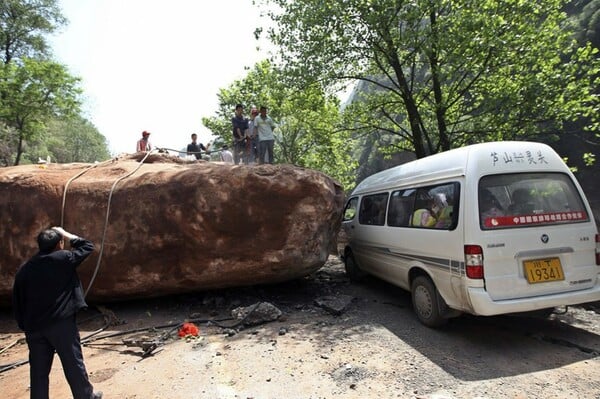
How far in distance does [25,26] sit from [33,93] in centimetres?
755

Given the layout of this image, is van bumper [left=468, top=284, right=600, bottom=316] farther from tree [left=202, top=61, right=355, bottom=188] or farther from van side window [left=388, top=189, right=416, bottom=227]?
tree [left=202, top=61, right=355, bottom=188]

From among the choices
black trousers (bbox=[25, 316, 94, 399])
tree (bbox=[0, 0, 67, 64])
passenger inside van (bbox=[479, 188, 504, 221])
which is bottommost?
black trousers (bbox=[25, 316, 94, 399])

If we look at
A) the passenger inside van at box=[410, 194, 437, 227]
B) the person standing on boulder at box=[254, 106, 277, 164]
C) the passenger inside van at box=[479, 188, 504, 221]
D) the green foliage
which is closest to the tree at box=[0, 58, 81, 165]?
the green foliage

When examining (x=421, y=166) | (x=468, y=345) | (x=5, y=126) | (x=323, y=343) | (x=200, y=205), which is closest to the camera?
(x=468, y=345)

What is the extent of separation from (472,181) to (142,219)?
→ 16.5 ft

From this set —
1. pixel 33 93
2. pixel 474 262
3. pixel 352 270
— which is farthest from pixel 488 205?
pixel 33 93

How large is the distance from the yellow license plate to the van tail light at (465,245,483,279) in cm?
52

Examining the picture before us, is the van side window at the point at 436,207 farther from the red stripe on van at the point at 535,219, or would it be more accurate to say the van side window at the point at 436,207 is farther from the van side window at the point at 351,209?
the van side window at the point at 351,209

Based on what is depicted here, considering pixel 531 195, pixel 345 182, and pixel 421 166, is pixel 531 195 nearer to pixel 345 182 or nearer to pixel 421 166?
pixel 421 166

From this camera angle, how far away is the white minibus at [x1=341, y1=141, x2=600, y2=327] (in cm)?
399

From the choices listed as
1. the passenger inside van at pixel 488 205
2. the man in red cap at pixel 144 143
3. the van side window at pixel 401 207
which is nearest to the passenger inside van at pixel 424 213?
the van side window at pixel 401 207

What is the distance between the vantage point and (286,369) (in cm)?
396

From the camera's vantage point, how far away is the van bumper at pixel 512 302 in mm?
3912

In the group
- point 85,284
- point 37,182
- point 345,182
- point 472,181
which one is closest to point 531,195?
point 472,181
